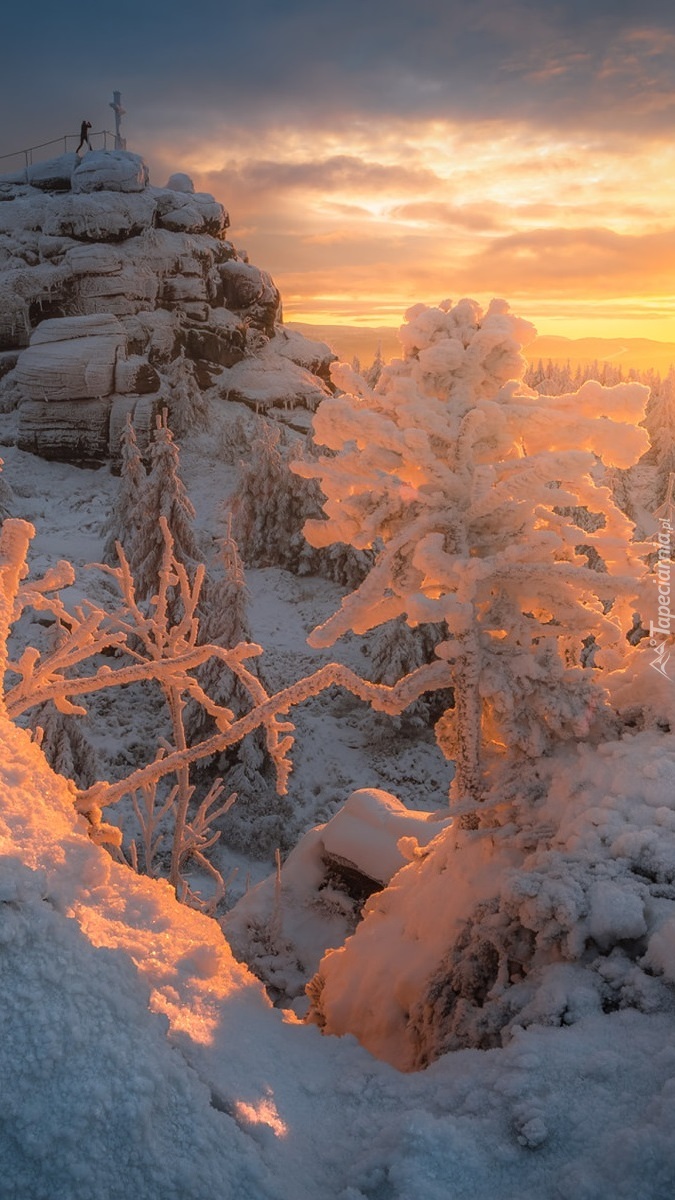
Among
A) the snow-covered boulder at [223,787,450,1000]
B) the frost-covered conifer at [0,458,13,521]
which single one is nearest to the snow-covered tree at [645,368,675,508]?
the frost-covered conifer at [0,458,13,521]

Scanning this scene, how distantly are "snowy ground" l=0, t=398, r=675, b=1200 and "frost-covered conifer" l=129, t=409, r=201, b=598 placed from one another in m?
23.6

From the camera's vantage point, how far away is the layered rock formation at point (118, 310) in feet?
137

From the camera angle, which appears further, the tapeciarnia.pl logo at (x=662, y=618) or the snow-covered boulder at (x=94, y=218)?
the snow-covered boulder at (x=94, y=218)

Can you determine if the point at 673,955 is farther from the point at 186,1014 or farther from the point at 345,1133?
the point at 186,1014

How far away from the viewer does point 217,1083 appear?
3191 millimetres

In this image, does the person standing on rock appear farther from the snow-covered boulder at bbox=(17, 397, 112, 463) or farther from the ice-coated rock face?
the snow-covered boulder at bbox=(17, 397, 112, 463)

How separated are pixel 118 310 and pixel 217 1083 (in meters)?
50.3

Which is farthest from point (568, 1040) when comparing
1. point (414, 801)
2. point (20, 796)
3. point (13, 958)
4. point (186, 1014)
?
point (414, 801)

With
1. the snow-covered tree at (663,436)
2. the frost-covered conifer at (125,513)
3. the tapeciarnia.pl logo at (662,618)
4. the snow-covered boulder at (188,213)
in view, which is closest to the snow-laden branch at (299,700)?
the tapeciarnia.pl logo at (662,618)

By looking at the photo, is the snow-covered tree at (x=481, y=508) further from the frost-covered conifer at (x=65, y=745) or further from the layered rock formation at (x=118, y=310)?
the layered rock formation at (x=118, y=310)

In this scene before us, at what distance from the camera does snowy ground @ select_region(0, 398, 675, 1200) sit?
253 cm

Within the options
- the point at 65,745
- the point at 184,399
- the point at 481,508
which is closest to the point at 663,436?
the point at 184,399

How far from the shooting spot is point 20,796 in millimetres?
3734

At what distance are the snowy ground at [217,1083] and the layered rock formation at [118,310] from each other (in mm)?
40687
